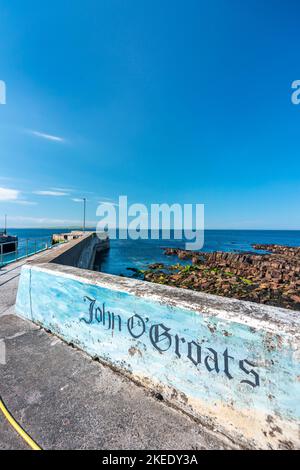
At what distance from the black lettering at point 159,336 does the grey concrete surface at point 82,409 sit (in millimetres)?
503

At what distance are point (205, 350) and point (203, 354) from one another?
0.05 metres

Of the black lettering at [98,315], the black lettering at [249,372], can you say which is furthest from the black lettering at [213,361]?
the black lettering at [98,315]

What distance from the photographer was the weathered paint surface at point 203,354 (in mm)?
1370

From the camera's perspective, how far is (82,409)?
187cm

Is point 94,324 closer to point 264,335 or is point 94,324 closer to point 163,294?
point 163,294

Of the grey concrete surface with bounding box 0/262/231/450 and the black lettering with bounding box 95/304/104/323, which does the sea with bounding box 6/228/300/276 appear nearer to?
the grey concrete surface with bounding box 0/262/231/450

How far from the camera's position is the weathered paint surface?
137 centimetres

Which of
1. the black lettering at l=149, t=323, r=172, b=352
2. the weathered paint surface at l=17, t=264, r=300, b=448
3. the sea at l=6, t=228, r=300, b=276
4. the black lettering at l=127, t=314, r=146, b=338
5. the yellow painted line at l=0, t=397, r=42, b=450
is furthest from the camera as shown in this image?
the sea at l=6, t=228, r=300, b=276

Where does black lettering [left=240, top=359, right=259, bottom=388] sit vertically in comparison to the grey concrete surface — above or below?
above

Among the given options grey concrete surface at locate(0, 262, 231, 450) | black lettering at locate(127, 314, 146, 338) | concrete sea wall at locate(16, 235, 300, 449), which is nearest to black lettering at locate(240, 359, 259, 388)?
concrete sea wall at locate(16, 235, 300, 449)

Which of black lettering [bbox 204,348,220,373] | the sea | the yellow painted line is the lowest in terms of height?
the sea

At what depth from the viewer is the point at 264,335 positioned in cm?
141

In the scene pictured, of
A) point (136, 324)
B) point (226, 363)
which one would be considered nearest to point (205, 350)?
point (226, 363)
